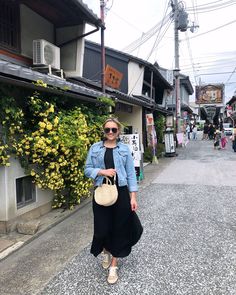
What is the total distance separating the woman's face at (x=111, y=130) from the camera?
3707 millimetres

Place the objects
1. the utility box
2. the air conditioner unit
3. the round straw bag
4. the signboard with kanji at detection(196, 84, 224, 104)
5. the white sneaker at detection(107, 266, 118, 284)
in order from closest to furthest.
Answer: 1. the round straw bag
2. the white sneaker at detection(107, 266, 118, 284)
3. the air conditioner unit
4. the utility box
5. the signboard with kanji at detection(196, 84, 224, 104)

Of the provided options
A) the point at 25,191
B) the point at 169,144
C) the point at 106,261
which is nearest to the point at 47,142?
the point at 25,191

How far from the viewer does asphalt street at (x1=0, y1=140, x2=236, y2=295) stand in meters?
3.59

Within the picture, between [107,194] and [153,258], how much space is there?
140cm

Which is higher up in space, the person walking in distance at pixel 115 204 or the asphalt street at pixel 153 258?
the person walking in distance at pixel 115 204

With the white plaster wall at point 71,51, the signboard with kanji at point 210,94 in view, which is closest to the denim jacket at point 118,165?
the white plaster wall at point 71,51

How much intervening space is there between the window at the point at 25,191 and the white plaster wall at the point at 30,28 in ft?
11.9

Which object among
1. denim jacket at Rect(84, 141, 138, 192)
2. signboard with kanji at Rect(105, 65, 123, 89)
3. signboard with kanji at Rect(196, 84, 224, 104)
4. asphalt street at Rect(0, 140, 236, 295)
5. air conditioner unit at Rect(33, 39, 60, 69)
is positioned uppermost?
signboard with kanji at Rect(196, 84, 224, 104)

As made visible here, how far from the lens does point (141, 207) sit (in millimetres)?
7137

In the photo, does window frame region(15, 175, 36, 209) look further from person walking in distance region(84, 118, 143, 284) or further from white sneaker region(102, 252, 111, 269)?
person walking in distance region(84, 118, 143, 284)

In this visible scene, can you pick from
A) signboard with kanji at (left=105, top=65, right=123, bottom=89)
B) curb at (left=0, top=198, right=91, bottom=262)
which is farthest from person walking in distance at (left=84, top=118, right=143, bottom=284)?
signboard with kanji at (left=105, top=65, right=123, bottom=89)

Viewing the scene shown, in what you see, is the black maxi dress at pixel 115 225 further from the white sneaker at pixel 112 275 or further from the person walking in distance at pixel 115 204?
the white sneaker at pixel 112 275

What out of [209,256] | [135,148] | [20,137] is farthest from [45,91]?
[135,148]

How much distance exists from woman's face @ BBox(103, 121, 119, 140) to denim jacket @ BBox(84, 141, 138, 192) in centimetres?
14
